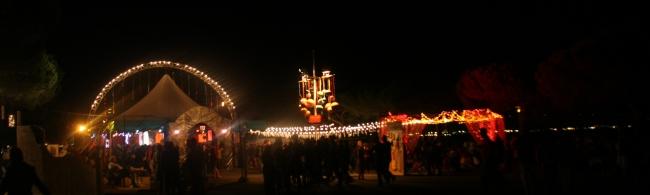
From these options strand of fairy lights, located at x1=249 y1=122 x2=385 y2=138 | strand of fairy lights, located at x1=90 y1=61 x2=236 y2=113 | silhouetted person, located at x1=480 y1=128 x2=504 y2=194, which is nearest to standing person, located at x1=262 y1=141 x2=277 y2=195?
silhouetted person, located at x1=480 y1=128 x2=504 y2=194

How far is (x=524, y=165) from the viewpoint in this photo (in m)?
12.7

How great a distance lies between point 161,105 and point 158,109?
8.1 inches

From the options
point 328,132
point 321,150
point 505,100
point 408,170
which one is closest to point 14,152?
point 321,150

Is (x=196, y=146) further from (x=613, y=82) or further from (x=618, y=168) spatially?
(x=613, y=82)

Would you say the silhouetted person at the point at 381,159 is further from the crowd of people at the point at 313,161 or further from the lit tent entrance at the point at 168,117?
the lit tent entrance at the point at 168,117

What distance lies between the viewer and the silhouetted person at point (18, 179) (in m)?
8.40

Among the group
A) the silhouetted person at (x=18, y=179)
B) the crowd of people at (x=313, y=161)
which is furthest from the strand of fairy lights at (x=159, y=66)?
the silhouetted person at (x=18, y=179)

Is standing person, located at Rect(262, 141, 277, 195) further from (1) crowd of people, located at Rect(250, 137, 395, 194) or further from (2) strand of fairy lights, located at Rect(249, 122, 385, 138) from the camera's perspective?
(2) strand of fairy lights, located at Rect(249, 122, 385, 138)

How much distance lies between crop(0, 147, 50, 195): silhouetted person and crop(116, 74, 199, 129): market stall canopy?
1504 centimetres

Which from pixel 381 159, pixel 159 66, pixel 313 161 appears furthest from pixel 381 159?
pixel 159 66

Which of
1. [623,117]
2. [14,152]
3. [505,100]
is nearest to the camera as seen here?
[14,152]

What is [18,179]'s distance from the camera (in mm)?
8406

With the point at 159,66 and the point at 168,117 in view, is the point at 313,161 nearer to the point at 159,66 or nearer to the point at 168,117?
the point at 159,66

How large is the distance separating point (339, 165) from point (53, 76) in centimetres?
1725
